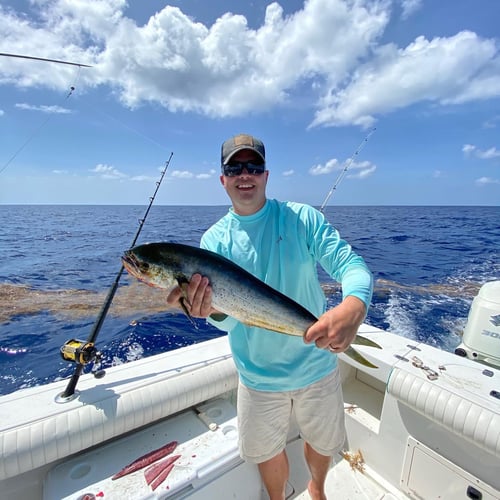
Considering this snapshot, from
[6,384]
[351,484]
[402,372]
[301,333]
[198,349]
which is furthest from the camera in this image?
[6,384]

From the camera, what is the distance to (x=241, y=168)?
1.98 meters

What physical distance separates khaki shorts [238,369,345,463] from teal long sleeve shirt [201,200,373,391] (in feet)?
0.27

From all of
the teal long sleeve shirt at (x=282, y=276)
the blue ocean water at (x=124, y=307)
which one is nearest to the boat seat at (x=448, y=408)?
the teal long sleeve shirt at (x=282, y=276)

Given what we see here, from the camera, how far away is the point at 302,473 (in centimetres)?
286

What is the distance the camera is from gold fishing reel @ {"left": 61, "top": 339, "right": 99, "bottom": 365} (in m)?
2.28

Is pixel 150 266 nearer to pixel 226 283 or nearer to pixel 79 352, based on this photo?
pixel 226 283

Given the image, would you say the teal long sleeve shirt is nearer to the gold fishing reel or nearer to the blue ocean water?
the gold fishing reel

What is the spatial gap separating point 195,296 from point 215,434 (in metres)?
1.46

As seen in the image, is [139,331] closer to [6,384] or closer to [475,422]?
[6,384]

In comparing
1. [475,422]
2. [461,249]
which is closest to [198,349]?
[475,422]

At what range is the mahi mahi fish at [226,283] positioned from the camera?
1622 millimetres

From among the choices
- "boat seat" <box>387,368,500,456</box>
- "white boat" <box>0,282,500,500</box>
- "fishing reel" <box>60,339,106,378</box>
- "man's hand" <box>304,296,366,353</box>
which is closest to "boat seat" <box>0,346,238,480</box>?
"white boat" <box>0,282,500,500</box>

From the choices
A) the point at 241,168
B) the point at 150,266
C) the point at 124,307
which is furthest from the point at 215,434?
the point at 124,307

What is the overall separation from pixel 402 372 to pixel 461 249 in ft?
56.6
